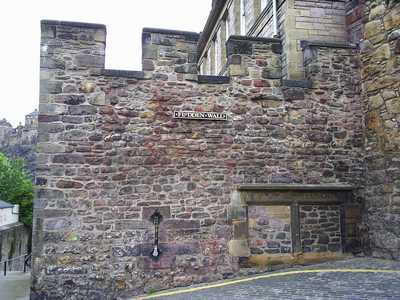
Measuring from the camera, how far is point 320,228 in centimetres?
782

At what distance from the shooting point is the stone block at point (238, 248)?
24.1ft

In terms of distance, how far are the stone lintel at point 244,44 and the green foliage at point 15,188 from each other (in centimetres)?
2615

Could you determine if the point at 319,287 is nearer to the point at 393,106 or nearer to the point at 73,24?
the point at 393,106

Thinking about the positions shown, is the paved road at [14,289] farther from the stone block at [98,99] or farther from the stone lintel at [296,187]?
the stone lintel at [296,187]

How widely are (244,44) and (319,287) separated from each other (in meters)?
4.42

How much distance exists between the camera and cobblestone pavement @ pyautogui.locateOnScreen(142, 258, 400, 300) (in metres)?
5.57

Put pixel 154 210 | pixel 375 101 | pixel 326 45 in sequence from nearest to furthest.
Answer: pixel 154 210
pixel 375 101
pixel 326 45

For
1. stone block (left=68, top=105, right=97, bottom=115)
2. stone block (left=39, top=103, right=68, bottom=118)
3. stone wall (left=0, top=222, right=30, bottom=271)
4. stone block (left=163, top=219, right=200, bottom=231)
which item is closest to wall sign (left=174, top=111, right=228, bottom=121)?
stone block (left=68, top=105, right=97, bottom=115)

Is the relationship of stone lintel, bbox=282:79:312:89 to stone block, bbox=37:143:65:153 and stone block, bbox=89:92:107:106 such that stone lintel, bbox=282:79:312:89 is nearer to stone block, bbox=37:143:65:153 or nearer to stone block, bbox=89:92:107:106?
stone block, bbox=89:92:107:106

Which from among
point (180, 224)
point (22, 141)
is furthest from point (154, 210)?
point (22, 141)

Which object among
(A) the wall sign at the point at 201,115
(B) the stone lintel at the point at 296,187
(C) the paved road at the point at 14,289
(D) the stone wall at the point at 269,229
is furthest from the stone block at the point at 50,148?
(D) the stone wall at the point at 269,229

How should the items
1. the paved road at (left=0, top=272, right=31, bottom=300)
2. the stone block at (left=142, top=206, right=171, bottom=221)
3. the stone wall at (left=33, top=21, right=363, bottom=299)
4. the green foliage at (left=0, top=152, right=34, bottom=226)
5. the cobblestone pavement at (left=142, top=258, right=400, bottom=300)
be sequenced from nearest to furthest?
the cobblestone pavement at (left=142, top=258, right=400, bottom=300) → the stone wall at (left=33, top=21, right=363, bottom=299) → the stone block at (left=142, top=206, right=171, bottom=221) → the paved road at (left=0, top=272, right=31, bottom=300) → the green foliage at (left=0, top=152, right=34, bottom=226)

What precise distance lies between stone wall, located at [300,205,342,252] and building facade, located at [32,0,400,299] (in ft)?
0.07

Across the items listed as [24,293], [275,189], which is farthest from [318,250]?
[24,293]
